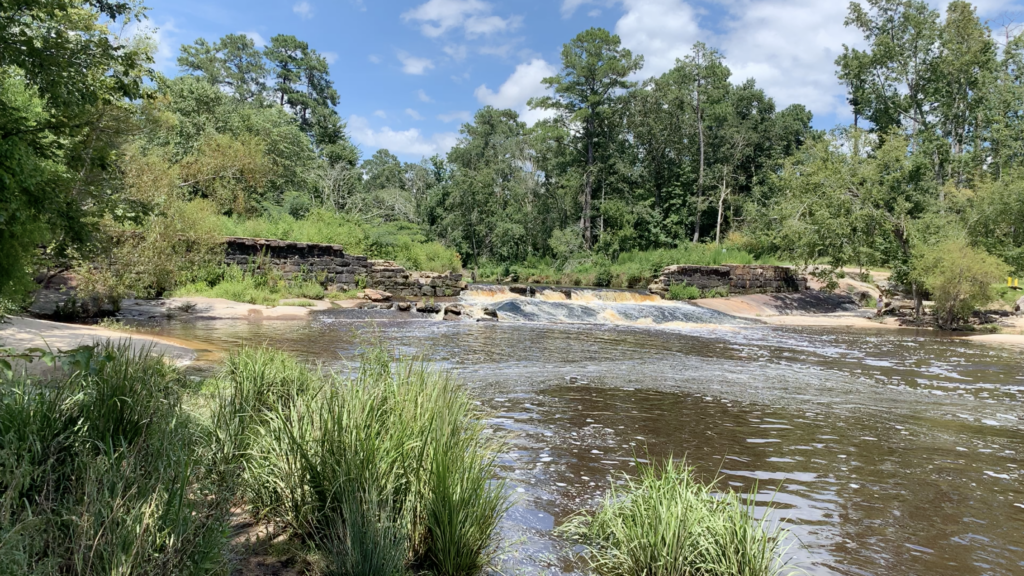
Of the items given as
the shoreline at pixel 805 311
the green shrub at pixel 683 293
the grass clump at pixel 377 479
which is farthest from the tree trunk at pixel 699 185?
the grass clump at pixel 377 479

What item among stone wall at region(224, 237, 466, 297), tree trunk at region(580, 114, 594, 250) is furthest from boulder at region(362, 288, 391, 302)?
tree trunk at region(580, 114, 594, 250)

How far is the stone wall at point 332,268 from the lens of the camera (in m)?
20.1

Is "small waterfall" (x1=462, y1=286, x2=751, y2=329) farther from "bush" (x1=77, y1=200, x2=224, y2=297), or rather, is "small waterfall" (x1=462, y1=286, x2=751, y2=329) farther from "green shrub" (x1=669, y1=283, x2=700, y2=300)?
"bush" (x1=77, y1=200, x2=224, y2=297)

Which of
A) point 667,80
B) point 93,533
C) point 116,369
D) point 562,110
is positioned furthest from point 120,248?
point 667,80

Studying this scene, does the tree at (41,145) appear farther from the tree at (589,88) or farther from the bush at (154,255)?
the tree at (589,88)

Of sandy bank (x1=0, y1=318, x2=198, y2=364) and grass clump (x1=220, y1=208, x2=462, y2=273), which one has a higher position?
grass clump (x1=220, y1=208, x2=462, y2=273)

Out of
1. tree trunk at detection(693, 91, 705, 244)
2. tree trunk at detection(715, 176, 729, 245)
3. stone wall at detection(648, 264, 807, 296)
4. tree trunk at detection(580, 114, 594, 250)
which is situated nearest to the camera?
stone wall at detection(648, 264, 807, 296)

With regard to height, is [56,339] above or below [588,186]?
below

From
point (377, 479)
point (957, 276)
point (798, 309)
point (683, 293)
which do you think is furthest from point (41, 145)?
point (798, 309)

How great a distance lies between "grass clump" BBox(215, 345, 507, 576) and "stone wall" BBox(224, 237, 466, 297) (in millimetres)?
18065

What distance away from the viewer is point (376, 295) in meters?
20.7

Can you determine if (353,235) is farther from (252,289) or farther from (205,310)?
(205,310)

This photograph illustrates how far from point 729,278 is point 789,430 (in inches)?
818

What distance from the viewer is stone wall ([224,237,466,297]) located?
65.9ft
